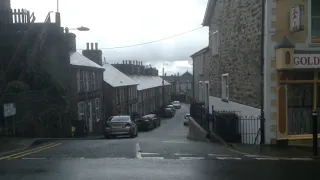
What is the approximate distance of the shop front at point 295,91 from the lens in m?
12.5

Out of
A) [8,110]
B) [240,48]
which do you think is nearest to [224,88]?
[240,48]

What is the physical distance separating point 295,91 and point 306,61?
1252mm

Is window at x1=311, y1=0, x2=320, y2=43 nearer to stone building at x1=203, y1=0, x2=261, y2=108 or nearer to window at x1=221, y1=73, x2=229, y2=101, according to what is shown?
stone building at x1=203, y1=0, x2=261, y2=108

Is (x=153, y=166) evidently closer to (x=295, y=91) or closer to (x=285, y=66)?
(x=285, y=66)

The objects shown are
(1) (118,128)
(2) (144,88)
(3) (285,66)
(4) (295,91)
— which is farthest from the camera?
(2) (144,88)

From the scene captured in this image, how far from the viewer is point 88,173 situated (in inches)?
332

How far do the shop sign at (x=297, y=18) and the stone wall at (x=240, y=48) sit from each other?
1.31 metres

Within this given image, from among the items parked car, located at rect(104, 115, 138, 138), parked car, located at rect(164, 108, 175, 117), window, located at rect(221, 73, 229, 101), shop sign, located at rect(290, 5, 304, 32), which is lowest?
parked car, located at rect(164, 108, 175, 117)

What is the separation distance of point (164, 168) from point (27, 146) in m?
8.38

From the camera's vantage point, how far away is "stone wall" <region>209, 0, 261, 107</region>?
14.0m

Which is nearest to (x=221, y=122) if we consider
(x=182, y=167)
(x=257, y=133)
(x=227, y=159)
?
(x=257, y=133)

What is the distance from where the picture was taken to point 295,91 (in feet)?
43.3

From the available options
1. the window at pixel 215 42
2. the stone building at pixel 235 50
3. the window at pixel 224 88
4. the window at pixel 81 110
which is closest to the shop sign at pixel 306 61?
the stone building at pixel 235 50

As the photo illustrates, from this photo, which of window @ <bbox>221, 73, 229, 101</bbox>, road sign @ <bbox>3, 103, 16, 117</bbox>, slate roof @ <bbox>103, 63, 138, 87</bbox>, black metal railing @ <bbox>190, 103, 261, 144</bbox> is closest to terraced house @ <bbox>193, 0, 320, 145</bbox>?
black metal railing @ <bbox>190, 103, 261, 144</bbox>
